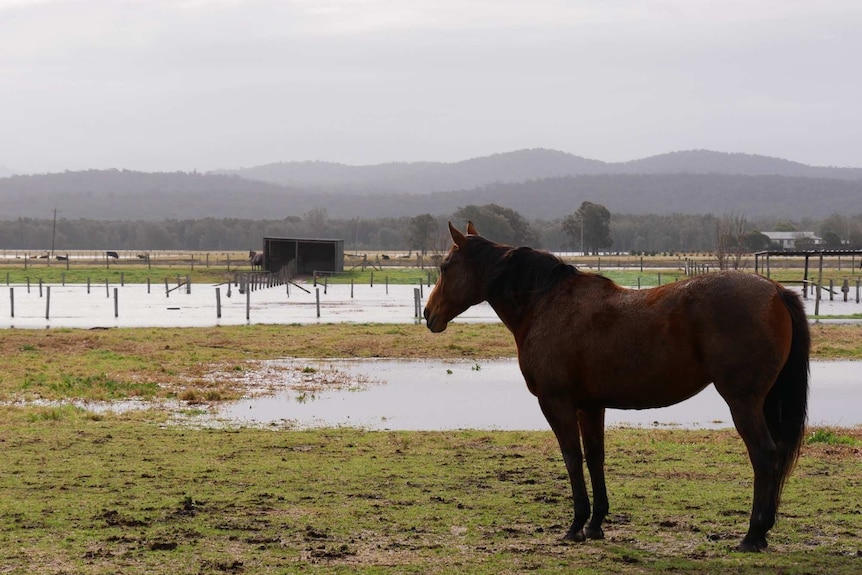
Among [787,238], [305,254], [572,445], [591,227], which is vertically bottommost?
[305,254]

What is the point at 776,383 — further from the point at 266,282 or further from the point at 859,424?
the point at 266,282

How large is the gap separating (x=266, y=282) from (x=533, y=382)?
2487 inches

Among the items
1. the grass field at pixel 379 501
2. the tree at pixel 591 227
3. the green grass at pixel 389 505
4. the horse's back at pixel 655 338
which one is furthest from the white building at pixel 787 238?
the horse's back at pixel 655 338

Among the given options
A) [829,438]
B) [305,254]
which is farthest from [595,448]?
[305,254]

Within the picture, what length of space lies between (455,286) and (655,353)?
1.88 metres

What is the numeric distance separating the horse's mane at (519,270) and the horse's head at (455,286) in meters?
0.10

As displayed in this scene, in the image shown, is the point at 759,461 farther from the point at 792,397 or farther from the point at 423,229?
the point at 423,229

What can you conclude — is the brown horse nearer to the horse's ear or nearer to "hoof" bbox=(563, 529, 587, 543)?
"hoof" bbox=(563, 529, 587, 543)

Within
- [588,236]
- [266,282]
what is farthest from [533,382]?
[588,236]

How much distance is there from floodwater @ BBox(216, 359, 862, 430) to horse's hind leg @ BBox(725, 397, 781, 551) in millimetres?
7003

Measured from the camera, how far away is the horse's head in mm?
8492

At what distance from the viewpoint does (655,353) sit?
7379mm

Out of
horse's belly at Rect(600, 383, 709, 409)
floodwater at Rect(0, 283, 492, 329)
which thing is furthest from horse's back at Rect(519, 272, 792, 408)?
floodwater at Rect(0, 283, 492, 329)

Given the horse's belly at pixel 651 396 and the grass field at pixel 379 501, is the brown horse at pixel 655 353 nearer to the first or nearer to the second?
the horse's belly at pixel 651 396
